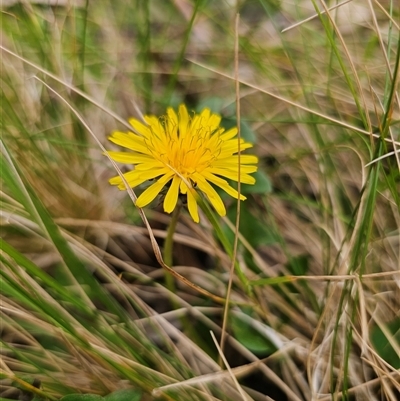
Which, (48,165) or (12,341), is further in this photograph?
(48,165)

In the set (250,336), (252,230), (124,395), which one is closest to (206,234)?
(252,230)

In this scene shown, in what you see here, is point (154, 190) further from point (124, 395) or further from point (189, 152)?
point (124, 395)

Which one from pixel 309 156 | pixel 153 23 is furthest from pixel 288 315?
pixel 153 23

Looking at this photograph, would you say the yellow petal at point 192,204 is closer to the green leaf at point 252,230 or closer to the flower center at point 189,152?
the flower center at point 189,152

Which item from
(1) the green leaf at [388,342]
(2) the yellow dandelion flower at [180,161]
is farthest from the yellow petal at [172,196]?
(1) the green leaf at [388,342]

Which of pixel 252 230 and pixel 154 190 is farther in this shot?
pixel 252 230

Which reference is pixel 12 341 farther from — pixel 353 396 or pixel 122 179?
pixel 353 396
